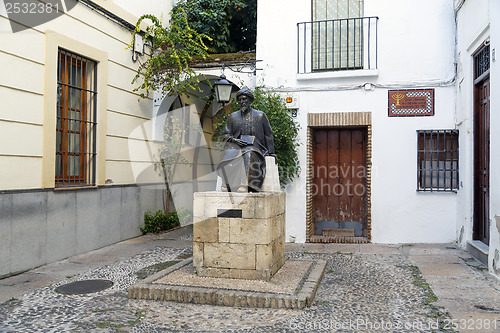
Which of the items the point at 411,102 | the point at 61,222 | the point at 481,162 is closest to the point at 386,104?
the point at 411,102

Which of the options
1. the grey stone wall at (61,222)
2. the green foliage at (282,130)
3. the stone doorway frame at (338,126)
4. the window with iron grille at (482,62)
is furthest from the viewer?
the stone doorway frame at (338,126)

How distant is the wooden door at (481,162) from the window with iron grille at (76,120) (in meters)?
6.20

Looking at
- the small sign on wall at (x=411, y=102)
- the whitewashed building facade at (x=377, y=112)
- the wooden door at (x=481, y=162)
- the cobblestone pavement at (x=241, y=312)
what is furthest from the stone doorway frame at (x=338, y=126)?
the cobblestone pavement at (x=241, y=312)

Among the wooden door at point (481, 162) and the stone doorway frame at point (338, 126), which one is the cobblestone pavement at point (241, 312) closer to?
the wooden door at point (481, 162)

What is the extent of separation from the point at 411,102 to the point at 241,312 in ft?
17.2

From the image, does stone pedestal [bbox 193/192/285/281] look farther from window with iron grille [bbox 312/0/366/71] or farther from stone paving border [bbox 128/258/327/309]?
window with iron grille [bbox 312/0/366/71]

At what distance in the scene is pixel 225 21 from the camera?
10.6 m

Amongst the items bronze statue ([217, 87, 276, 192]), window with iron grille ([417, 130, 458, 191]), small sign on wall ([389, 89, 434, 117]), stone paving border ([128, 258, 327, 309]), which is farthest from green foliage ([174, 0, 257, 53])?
stone paving border ([128, 258, 327, 309])

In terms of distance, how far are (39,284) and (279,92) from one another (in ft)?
17.1

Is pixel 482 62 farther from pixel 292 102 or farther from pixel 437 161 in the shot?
pixel 292 102

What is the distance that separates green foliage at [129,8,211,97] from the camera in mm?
8359

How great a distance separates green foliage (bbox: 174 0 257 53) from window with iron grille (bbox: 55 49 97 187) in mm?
3100

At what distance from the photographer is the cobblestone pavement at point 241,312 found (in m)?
4.00

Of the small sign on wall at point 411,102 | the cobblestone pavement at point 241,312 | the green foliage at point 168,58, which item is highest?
the green foliage at point 168,58
